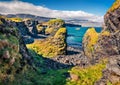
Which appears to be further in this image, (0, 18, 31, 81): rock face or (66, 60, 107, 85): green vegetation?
(66, 60, 107, 85): green vegetation

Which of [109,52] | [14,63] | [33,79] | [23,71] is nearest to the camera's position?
[14,63]

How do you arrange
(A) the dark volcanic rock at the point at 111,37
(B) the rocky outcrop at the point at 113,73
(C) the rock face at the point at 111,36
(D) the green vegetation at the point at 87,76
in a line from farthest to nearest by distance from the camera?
(C) the rock face at the point at 111,36 → (A) the dark volcanic rock at the point at 111,37 → (D) the green vegetation at the point at 87,76 → (B) the rocky outcrop at the point at 113,73

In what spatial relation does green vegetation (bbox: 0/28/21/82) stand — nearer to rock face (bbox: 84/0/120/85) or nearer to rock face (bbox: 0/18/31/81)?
rock face (bbox: 0/18/31/81)

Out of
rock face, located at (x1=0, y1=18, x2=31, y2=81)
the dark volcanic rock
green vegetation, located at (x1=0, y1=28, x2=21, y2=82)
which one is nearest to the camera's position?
green vegetation, located at (x1=0, y1=28, x2=21, y2=82)

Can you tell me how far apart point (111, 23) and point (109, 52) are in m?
22.6

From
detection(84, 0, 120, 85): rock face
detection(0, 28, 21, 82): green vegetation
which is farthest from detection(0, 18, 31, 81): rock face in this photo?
detection(84, 0, 120, 85): rock face

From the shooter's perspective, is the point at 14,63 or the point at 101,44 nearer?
the point at 14,63

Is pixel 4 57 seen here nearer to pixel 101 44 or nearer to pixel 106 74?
pixel 106 74

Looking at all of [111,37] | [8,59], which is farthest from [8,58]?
[111,37]

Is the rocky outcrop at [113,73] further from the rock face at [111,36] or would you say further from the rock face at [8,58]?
the rock face at [111,36]

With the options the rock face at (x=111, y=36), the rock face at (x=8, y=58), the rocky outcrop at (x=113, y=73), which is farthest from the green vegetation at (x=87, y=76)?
the rock face at (x=8, y=58)

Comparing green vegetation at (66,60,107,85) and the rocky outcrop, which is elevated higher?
the rocky outcrop

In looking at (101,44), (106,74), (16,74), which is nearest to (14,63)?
(16,74)

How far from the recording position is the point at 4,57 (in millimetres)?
92188
